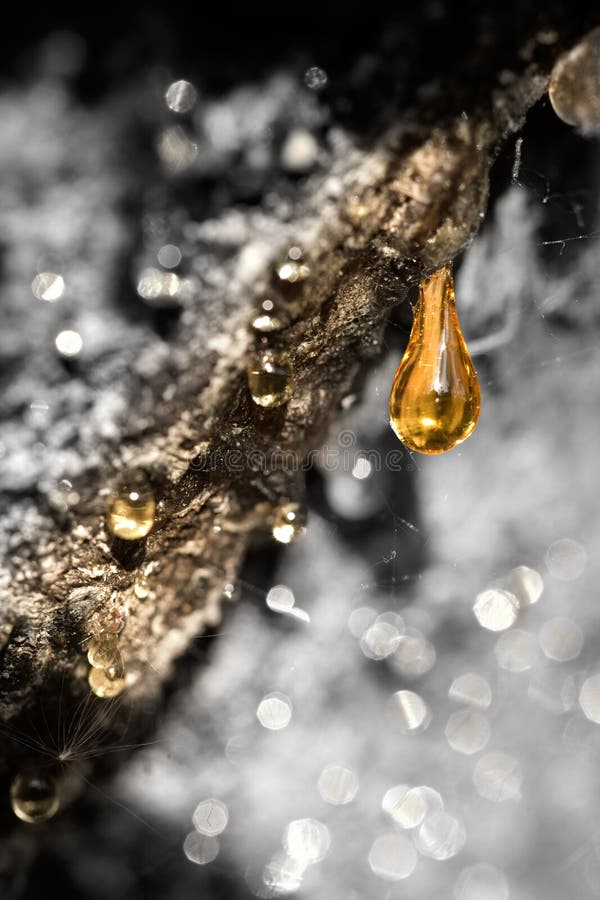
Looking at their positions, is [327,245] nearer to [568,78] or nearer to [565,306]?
[568,78]

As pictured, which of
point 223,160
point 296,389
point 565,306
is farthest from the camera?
point 565,306

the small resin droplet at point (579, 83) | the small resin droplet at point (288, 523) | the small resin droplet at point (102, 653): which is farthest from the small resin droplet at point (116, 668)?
the small resin droplet at point (579, 83)

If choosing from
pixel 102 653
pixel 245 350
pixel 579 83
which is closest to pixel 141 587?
pixel 102 653

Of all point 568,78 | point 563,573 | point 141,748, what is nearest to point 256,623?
point 141,748

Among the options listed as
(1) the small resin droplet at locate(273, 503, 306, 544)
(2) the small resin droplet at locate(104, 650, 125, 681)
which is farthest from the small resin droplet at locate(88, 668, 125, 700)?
(1) the small resin droplet at locate(273, 503, 306, 544)

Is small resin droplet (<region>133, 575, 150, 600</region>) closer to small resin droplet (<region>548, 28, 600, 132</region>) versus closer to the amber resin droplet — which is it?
the amber resin droplet

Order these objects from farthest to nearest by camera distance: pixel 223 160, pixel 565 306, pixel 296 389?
1. pixel 565 306
2. pixel 296 389
3. pixel 223 160

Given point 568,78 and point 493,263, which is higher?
point 568,78
